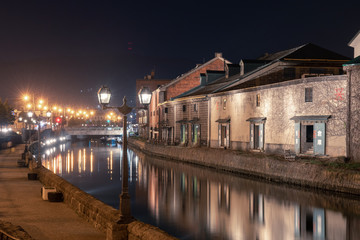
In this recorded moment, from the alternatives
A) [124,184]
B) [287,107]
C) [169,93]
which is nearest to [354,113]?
[287,107]

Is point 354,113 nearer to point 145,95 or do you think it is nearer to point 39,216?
point 145,95

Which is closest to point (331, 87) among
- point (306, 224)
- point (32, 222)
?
point (306, 224)

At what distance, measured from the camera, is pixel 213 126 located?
5159cm

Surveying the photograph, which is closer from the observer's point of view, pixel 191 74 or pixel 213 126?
pixel 213 126

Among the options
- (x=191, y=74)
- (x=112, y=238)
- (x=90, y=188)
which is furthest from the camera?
(x=191, y=74)

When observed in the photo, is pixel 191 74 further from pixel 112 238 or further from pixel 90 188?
pixel 112 238

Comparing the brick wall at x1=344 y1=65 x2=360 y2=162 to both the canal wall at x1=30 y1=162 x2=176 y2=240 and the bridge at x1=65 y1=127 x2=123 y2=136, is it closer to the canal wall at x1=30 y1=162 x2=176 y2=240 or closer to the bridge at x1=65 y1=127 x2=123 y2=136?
the canal wall at x1=30 y1=162 x2=176 y2=240

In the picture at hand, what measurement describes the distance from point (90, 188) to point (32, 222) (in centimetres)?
1955

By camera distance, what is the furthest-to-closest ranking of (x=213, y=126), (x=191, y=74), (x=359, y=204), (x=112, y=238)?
(x=191, y=74), (x=213, y=126), (x=359, y=204), (x=112, y=238)

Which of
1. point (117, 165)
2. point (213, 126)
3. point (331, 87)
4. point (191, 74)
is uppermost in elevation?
point (191, 74)

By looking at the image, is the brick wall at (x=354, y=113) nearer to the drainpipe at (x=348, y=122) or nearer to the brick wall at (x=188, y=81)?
the drainpipe at (x=348, y=122)

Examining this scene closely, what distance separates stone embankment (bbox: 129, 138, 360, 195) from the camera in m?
26.8

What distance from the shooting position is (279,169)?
32906 millimetres

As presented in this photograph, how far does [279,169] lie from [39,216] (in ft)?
65.9
